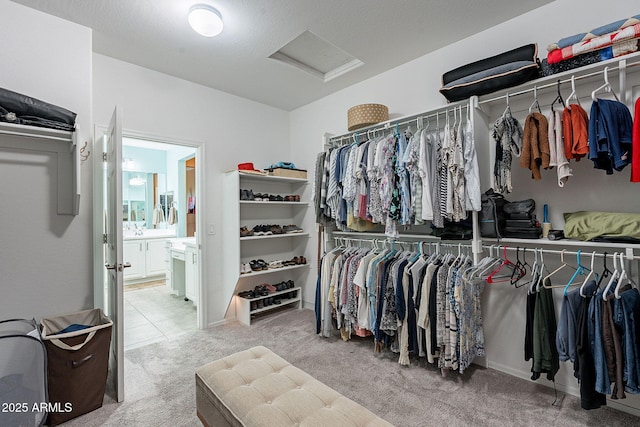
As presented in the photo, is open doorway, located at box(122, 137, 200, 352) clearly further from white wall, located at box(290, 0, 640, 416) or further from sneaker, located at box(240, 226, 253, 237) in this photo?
white wall, located at box(290, 0, 640, 416)

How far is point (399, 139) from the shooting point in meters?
2.51

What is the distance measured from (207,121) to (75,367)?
2645mm

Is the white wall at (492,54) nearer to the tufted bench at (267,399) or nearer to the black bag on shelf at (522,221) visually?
the black bag on shelf at (522,221)

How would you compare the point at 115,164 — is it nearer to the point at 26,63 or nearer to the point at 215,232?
Answer: the point at 26,63

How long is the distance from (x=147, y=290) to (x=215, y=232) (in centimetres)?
265

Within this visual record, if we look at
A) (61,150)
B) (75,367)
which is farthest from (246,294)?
(61,150)

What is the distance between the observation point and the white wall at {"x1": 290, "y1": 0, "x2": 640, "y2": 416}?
1.99 meters

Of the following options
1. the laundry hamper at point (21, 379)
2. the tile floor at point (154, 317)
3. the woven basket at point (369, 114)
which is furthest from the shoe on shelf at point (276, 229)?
the laundry hamper at point (21, 379)

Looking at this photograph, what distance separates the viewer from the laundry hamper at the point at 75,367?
5.98 feet

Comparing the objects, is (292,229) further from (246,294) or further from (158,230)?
(158,230)

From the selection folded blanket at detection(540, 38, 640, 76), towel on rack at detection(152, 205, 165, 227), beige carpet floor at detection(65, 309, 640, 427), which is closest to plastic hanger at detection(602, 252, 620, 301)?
beige carpet floor at detection(65, 309, 640, 427)

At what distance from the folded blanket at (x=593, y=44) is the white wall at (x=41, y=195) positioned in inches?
133

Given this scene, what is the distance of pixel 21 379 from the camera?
4.32 ft

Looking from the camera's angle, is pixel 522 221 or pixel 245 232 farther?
pixel 245 232
